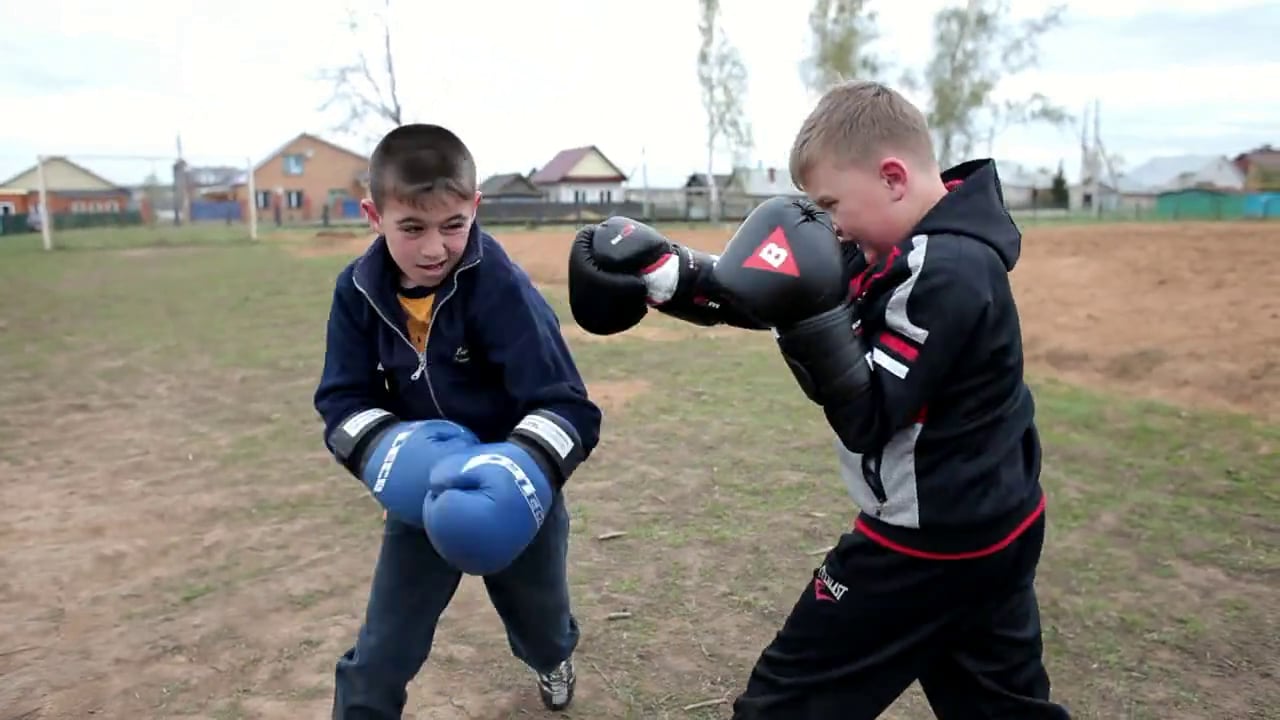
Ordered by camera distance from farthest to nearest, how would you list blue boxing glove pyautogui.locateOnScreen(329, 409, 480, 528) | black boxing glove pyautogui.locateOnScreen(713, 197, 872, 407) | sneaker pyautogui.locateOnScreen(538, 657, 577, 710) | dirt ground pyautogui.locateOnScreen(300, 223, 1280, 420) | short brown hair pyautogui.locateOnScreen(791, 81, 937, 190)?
dirt ground pyautogui.locateOnScreen(300, 223, 1280, 420) → sneaker pyautogui.locateOnScreen(538, 657, 577, 710) → blue boxing glove pyautogui.locateOnScreen(329, 409, 480, 528) → short brown hair pyautogui.locateOnScreen(791, 81, 937, 190) → black boxing glove pyautogui.locateOnScreen(713, 197, 872, 407)

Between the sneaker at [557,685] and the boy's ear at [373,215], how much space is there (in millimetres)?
1397

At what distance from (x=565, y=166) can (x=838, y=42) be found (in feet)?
98.8

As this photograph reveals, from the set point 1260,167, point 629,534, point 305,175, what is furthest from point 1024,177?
point 629,534

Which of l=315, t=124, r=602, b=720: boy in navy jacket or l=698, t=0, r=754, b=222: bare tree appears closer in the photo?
l=315, t=124, r=602, b=720: boy in navy jacket

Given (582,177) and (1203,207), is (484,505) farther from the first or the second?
(582,177)

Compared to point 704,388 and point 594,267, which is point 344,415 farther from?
point 704,388

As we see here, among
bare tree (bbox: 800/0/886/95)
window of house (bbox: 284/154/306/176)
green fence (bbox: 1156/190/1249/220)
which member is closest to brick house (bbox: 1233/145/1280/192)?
green fence (bbox: 1156/190/1249/220)

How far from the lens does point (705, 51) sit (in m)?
41.9

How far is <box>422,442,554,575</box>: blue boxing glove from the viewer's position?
208cm

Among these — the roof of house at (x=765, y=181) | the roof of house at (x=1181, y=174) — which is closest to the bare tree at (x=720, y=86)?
the roof of house at (x=765, y=181)

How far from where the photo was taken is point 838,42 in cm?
3472

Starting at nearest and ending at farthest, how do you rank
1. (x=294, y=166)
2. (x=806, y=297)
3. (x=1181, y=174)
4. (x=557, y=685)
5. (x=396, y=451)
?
(x=806, y=297) < (x=396, y=451) < (x=557, y=685) < (x=294, y=166) < (x=1181, y=174)

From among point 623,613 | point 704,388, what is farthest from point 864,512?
point 704,388

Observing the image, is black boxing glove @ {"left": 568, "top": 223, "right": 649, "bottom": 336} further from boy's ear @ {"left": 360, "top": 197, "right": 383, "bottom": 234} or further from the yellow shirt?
boy's ear @ {"left": 360, "top": 197, "right": 383, "bottom": 234}
